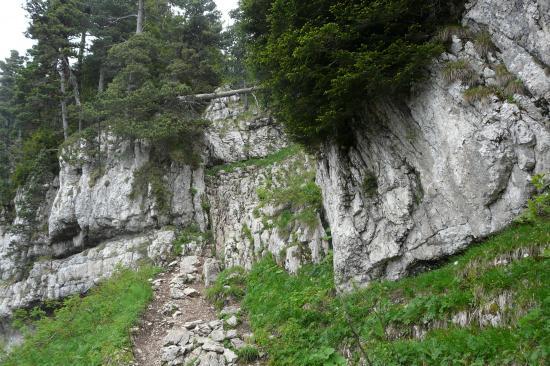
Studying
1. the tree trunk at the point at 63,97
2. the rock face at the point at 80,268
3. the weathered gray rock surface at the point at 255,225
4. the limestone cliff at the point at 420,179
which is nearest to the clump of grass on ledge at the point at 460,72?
the limestone cliff at the point at 420,179

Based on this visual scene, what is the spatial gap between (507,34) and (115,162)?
21740 mm

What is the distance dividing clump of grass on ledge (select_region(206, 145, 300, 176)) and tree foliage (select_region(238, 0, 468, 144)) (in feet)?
40.5

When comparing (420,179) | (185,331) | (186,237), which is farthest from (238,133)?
(420,179)

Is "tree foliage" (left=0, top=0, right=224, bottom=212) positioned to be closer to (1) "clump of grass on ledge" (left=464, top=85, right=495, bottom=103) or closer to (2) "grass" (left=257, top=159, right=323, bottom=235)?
(2) "grass" (left=257, top=159, right=323, bottom=235)

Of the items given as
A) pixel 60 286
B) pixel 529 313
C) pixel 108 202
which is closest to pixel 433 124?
pixel 529 313

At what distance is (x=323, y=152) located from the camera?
450 inches

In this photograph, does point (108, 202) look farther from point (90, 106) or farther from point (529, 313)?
point (529, 313)

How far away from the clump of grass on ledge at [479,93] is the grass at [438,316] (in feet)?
9.37

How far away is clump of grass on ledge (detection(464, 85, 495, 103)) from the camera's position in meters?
7.81

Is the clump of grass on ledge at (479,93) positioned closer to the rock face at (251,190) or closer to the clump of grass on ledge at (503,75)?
the clump of grass on ledge at (503,75)

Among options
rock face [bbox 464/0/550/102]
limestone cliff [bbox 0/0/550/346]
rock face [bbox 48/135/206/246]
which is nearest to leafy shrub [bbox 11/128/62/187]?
rock face [bbox 48/135/206/246]

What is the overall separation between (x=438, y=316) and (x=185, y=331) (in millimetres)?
7682

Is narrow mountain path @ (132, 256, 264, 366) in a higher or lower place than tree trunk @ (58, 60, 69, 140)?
lower

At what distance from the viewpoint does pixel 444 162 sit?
27.0ft
